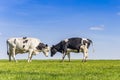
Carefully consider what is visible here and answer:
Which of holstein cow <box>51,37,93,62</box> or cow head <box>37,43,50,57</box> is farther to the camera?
holstein cow <box>51,37,93,62</box>

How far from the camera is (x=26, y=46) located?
41.4m

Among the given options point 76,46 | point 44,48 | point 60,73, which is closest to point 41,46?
point 44,48

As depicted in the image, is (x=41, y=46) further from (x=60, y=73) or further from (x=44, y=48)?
(x=60, y=73)

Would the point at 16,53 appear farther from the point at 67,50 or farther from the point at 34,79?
the point at 34,79

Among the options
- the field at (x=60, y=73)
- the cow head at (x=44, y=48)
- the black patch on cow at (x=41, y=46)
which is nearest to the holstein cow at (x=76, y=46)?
the cow head at (x=44, y=48)

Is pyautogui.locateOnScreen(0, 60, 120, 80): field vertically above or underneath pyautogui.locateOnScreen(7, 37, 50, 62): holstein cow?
underneath

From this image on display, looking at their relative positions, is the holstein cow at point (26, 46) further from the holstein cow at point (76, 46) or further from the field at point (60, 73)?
the field at point (60, 73)

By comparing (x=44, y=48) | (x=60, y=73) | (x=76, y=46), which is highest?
(x=76, y=46)

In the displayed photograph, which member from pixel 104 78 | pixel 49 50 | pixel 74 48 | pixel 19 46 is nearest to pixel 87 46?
pixel 74 48

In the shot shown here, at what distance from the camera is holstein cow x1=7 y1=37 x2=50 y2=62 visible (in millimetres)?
41156

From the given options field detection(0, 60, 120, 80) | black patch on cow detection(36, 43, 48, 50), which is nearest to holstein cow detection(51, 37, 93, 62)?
black patch on cow detection(36, 43, 48, 50)

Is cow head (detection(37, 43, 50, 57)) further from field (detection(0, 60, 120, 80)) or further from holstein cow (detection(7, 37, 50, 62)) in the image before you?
field (detection(0, 60, 120, 80))

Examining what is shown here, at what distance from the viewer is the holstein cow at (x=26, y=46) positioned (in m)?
41.2

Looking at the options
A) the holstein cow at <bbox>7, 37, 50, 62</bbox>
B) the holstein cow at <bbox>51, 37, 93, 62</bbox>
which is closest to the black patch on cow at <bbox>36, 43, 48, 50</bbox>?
the holstein cow at <bbox>7, 37, 50, 62</bbox>
